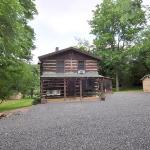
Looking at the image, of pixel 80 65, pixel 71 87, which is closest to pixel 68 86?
pixel 71 87

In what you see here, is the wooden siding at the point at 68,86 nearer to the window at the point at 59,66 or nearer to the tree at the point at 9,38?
the window at the point at 59,66

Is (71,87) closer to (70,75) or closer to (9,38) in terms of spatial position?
(70,75)

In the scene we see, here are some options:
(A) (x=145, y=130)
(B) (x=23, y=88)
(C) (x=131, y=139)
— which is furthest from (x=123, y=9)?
(B) (x=23, y=88)

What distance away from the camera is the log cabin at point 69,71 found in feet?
125

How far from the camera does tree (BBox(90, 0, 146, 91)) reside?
67438 mm

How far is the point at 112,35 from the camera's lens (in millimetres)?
69562

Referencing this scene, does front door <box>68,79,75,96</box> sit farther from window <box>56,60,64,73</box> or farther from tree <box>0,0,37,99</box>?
tree <box>0,0,37,99</box>

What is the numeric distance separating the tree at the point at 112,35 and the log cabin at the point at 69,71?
2655 cm

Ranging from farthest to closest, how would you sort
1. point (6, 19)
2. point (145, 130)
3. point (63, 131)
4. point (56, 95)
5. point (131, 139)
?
point (56, 95) → point (6, 19) → point (63, 131) → point (145, 130) → point (131, 139)

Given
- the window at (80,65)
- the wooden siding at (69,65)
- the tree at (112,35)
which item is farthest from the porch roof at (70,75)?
the tree at (112,35)

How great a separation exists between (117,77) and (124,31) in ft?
34.4

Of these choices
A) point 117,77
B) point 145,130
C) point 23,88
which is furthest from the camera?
point 117,77

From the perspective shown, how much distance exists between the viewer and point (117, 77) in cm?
6806

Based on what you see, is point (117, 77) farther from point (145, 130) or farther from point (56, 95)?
point (145, 130)
